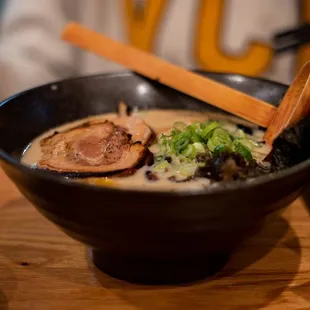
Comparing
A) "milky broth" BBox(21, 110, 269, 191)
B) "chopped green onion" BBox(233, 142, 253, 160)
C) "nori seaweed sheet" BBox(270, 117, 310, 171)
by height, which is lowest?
"milky broth" BBox(21, 110, 269, 191)

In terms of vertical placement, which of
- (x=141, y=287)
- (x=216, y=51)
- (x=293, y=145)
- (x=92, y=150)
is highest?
(x=293, y=145)

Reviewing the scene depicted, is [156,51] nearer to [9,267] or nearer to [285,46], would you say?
[285,46]

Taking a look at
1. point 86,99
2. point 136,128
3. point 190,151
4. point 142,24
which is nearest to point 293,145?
point 190,151

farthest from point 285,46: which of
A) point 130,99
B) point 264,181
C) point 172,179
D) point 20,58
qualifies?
point 20,58

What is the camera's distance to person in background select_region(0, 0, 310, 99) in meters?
2.51

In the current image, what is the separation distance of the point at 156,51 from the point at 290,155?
1.74m

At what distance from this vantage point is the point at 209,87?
1278 mm

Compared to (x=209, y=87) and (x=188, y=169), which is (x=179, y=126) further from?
(x=188, y=169)

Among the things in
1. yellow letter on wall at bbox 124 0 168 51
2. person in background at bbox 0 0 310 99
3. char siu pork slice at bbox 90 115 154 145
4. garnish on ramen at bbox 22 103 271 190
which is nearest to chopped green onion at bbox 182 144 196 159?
garnish on ramen at bbox 22 103 271 190

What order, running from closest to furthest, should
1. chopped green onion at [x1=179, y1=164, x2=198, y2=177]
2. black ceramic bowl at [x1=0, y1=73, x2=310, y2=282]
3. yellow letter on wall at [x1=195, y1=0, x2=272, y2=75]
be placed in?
black ceramic bowl at [x1=0, y1=73, x2=310, y2=282] < chopped green onion at [x1=179, y1=164, x2=198, y2=177] < yellow letter on wall at [x1=195, y1=0, x2=272, y2=75]

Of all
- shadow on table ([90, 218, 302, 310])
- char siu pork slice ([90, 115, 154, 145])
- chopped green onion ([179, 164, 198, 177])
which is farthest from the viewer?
char siu pork slice ([90, 115, 154, 145])

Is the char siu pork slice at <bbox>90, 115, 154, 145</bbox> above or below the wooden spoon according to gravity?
below

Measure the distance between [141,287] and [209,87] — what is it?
573 mm

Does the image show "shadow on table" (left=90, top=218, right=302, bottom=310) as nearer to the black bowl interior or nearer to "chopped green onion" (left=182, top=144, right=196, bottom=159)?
"chopped green onion" (left=182, top=144, right=196, bottom=159)
